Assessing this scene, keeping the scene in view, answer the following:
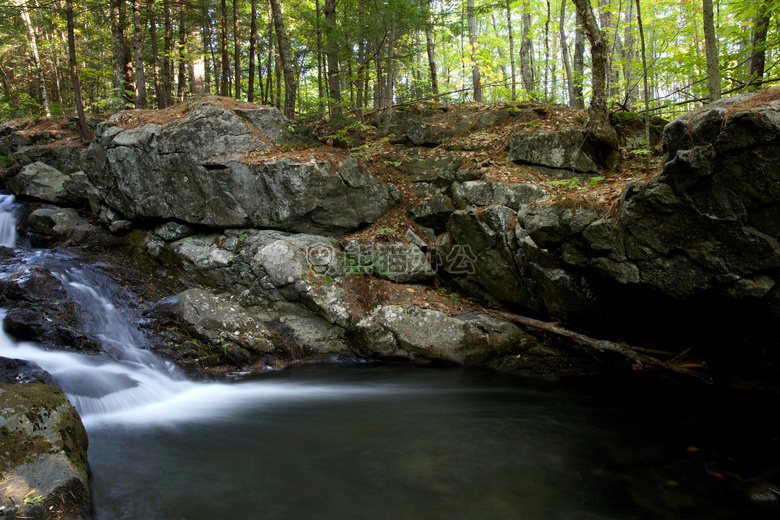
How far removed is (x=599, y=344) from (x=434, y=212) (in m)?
Result: 4.06

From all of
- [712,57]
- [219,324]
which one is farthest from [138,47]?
[712,57]

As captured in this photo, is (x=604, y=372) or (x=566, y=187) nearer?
(x=604, y=372)

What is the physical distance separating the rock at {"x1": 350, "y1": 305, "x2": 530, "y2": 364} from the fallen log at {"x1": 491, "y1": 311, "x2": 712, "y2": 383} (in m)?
0.21

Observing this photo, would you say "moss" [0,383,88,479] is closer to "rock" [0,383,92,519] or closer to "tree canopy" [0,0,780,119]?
"rock" [0,383,92,519]

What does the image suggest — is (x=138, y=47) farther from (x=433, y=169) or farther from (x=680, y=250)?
(x=680, y=250)

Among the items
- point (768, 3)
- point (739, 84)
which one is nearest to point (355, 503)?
point (768, 3)

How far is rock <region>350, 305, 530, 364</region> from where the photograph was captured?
725 centimetres

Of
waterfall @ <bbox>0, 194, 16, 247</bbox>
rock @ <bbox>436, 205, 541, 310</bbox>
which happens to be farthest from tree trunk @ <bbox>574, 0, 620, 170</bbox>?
waterfall @ <bbox>0, 194, 16, 247</bbox>

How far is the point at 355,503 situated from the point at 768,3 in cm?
1008

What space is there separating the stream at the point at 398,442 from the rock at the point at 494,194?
3364mm

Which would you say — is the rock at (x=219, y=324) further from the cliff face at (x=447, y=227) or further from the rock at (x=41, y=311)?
the rock at (x=41, y=311)

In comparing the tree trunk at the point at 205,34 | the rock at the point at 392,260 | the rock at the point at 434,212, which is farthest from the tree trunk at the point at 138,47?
the rock at the point at 434,212

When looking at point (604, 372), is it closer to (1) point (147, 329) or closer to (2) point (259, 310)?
(2) point (259, 310)

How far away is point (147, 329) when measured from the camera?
715 centimetres
